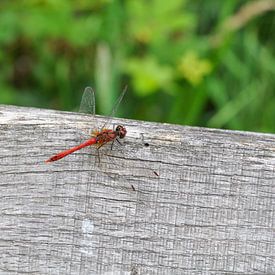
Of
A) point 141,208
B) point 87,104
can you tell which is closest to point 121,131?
point 141,208

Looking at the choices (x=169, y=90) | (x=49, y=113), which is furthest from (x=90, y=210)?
(x=169, y=90)

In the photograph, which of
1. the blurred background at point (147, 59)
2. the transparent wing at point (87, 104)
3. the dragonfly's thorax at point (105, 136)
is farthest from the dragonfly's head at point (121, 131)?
the blurred background at point (147, 59)

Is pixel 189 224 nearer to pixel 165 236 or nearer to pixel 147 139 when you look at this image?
pixel 165 236

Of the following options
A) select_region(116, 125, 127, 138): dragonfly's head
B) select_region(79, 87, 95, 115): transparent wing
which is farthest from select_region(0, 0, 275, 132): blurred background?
select_region(116, 125, 127, 138): dragonfly's head

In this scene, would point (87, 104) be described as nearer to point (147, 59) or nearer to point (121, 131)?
point (121, 131)

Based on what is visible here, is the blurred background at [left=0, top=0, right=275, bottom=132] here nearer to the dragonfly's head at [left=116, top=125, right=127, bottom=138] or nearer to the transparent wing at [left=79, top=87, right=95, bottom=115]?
the transparent wing at [left=79, top=87, right=95, bottom=115]
